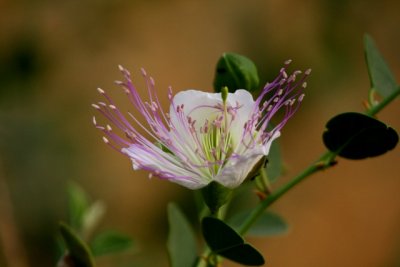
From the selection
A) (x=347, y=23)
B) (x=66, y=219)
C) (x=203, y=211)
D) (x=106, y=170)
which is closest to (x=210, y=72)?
(x=106, y=170)

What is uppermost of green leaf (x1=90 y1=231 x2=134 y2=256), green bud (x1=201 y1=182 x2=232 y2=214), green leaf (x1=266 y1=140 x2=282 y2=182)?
green bud (x1=201 y1=182 x2=232 y2=214)

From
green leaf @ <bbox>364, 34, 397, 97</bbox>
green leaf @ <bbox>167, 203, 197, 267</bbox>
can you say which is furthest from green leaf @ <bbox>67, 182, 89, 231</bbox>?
green leaf @ <bbox>364, 34, 397, 97</bbox>

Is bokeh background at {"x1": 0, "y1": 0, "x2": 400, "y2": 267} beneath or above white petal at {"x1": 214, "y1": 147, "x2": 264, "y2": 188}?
beneath

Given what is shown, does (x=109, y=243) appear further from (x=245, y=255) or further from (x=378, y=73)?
(x=378, y=73)

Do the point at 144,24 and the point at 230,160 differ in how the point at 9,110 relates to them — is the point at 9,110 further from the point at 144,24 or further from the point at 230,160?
the point at 144,24

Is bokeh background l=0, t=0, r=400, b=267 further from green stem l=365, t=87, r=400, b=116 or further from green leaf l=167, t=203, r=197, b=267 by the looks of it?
green stem l=365, t=87, r=400, b=116

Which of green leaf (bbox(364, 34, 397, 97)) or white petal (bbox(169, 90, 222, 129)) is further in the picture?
green leaf (bbox(364, 34, 397, 97))

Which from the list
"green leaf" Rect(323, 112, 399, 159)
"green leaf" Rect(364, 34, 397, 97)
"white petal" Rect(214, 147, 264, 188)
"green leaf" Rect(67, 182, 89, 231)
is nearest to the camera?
"white petal" Rect(214, 147, 264, 188)

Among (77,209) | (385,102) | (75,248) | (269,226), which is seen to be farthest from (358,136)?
(77,209)
